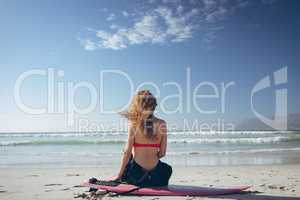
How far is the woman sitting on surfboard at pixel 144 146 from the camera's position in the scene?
16.2ft

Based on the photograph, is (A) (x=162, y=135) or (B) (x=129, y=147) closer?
(B) (x=129, y=147)

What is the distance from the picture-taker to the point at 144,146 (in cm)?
520

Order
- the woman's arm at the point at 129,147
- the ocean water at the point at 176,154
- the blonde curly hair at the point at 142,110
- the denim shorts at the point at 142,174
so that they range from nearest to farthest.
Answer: the blonde curly hair at the point at 142,110
the woman's arm at the point at 129,147
the denim shorts at the point at 142,174
the ocean water at the point at 176,154

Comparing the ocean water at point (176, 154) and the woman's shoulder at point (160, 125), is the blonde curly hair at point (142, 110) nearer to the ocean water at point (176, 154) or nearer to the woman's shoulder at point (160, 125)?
the woman's shoulder at point (160, 125)

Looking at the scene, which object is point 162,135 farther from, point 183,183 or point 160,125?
point 183,183

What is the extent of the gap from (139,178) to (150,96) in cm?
125

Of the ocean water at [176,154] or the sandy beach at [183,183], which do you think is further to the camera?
the ocean water at [176,154]

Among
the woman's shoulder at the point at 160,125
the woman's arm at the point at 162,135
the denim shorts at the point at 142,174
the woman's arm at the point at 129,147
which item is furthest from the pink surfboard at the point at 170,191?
the woman's shoulder at the point at 160,125

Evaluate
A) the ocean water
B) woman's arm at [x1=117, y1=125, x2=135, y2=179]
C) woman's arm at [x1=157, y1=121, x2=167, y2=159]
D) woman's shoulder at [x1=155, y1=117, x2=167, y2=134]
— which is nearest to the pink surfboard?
A: woman's arm at [x1=117, y1=125, x2=135, y2=179]

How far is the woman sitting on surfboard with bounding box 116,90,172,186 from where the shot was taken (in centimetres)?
493

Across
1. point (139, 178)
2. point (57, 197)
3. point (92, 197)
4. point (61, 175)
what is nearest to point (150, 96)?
point (139, 178)

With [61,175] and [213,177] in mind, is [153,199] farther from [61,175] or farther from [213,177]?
[61,175]

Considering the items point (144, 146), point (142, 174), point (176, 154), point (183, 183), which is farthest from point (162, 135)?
point (176, 154)

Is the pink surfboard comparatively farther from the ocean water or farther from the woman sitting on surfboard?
the ocean water
